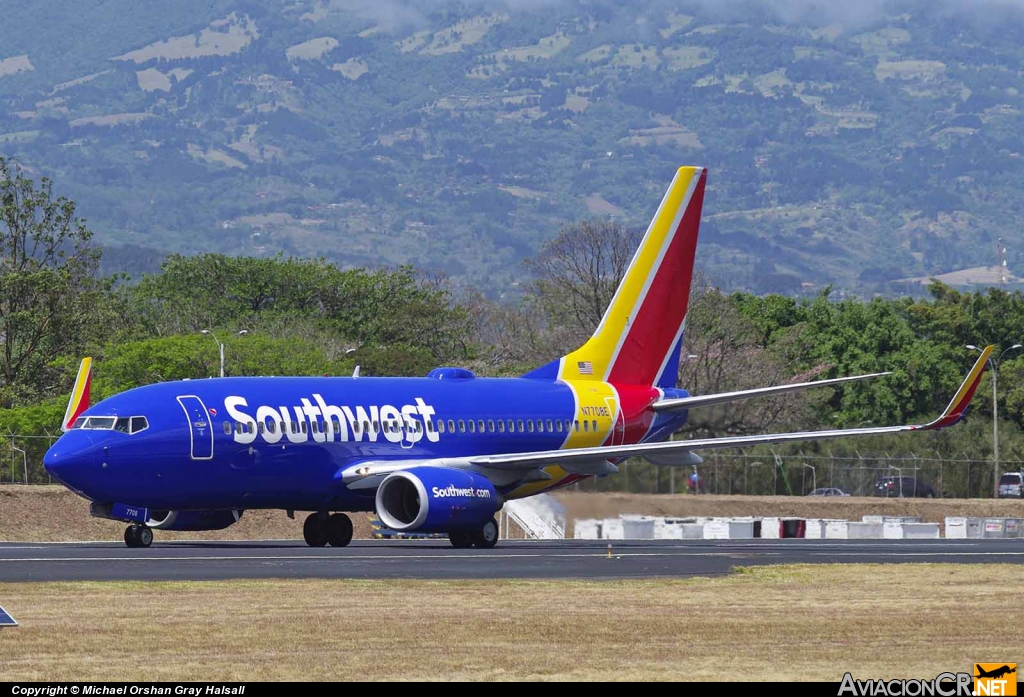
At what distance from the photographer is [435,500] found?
41469mm

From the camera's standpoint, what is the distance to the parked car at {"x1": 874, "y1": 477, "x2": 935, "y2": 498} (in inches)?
3282

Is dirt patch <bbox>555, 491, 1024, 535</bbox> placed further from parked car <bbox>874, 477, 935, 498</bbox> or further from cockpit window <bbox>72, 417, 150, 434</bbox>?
cockpit window <bbox>72, 417, 150, 434</bbox>

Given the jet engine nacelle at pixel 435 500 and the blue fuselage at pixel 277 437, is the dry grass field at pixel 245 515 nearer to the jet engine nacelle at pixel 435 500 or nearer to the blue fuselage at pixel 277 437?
the blue fuselage at pixel 277 437

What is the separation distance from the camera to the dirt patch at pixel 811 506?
173 feet

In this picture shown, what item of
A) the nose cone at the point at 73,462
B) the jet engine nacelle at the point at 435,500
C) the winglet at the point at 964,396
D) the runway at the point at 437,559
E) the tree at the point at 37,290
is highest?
the tree at the point at 37,290

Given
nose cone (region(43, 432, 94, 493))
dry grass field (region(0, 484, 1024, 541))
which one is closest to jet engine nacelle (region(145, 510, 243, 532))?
nose cone (region(43, 432, 94, 493))

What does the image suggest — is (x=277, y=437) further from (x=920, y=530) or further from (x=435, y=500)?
(x=920, y=530)

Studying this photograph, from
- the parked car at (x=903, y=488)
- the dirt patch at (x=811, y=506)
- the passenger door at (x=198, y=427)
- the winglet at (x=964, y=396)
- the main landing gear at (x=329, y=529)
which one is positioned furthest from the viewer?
the parked car at (x=903, y=488)

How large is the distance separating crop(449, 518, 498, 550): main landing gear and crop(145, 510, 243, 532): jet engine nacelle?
510cm

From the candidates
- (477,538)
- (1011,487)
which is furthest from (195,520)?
(1011,487)

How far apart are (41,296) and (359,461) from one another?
53.0 metres

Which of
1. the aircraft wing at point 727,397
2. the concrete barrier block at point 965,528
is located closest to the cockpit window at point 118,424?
the aircraft wing at point 727,397

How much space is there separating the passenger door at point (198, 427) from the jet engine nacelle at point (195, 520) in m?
3.42

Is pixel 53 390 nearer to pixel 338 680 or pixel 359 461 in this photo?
pixel 359 461
